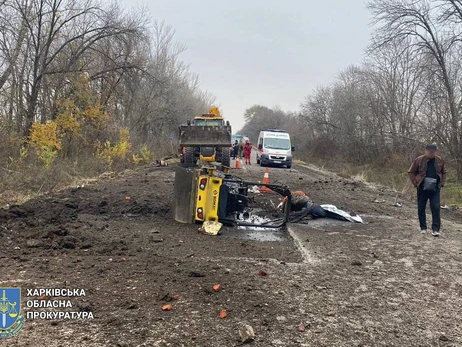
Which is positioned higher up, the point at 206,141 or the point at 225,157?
the point at 206,141

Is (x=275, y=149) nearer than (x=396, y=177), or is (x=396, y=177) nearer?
(x=396, y=177)

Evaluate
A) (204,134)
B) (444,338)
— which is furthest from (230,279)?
(204,134)

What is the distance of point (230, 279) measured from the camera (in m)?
4.66

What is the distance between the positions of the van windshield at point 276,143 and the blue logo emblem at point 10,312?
23.5 m

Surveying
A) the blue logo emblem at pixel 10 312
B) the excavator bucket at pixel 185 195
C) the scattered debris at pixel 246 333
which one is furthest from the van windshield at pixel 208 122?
the scattered debris at pixel 246 333


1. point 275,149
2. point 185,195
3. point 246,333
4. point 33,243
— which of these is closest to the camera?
point 246,333

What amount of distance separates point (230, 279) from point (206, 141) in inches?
470

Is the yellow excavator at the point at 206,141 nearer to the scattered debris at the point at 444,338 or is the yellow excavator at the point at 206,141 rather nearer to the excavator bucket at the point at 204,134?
the excavator bucket at the point at 204,134

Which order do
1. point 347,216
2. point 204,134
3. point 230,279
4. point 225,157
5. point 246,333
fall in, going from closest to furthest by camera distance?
point 246,333, point 230,279, point 347,216, point 204,134, point 225,157

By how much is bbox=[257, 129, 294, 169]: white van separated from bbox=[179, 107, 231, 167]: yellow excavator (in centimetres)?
486

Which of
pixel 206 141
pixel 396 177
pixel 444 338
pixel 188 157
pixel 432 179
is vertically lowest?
pixel 444 338

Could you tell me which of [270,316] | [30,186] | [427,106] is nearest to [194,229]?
[270,316]

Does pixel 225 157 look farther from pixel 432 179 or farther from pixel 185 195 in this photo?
pixel 432 179

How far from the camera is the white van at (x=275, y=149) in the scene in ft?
85.6
